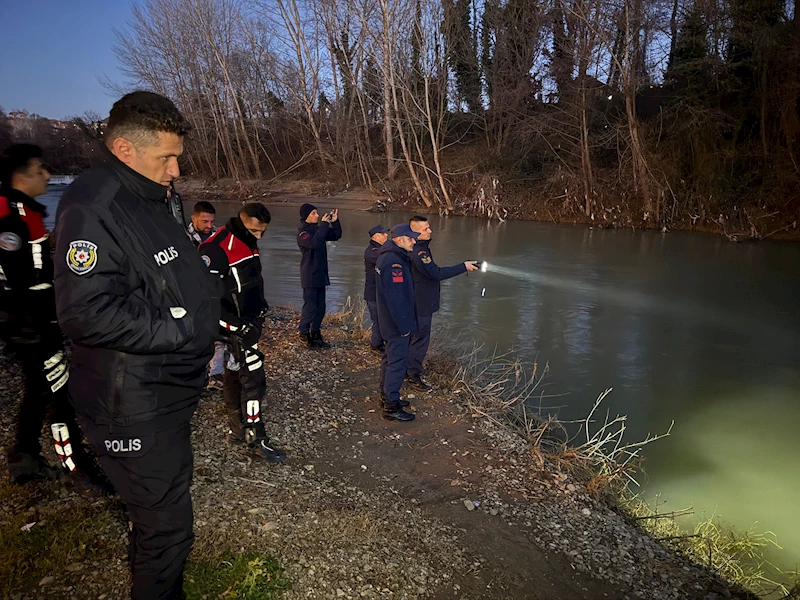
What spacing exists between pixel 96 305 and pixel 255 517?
218 centimetres

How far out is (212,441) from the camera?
16.0 ft

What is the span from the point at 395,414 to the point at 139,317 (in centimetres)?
392

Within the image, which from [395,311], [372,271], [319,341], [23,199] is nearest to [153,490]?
[23,199]

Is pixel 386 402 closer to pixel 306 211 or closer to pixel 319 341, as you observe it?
pixel 319 341

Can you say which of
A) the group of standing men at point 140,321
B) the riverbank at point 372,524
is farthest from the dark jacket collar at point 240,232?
the group of standing men at point 140,321

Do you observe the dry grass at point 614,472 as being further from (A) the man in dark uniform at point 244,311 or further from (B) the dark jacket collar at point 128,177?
(B) the dark jacket collar at point 128,177

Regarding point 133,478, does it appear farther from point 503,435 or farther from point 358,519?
point 503,435

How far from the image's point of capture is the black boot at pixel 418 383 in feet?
22.1

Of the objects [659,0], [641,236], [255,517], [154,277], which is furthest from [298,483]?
[659,0]

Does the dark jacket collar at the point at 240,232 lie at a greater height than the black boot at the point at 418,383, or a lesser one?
greater

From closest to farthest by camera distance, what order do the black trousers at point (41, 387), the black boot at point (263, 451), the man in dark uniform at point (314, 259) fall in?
the black trousers at point (41, 387) < the black boot at point (263, 451) < the man in dark uniform at point (314, 259)

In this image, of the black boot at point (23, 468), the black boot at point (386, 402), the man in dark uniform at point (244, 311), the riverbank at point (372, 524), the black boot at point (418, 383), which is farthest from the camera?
the black boot at point (418, 383)

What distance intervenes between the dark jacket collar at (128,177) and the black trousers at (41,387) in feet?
6.56

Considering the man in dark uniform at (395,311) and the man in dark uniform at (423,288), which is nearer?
the man in dark uniform at (395,311)
